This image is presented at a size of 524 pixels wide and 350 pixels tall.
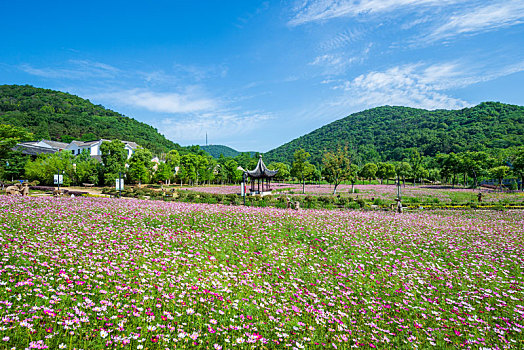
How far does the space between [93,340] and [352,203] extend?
2142cm

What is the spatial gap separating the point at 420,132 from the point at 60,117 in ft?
533

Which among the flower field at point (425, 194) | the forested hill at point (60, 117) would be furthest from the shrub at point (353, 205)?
the forested hill at point (60, 117)

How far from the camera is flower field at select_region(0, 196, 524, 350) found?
3.49m

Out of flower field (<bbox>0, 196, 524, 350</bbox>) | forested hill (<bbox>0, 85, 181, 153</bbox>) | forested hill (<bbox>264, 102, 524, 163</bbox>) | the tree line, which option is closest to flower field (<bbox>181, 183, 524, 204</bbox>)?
the tree line

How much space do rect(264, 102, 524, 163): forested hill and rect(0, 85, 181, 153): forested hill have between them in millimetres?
80958

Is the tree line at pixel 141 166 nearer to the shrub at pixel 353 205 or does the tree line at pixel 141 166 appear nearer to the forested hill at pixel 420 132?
the shrub at pixel 353 205

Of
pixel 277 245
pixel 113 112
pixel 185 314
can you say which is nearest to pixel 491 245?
pixel 277 245

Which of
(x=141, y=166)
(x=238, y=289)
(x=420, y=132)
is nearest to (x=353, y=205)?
(x=238, y=289)

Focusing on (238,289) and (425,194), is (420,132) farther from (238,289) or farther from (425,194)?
(238,289)

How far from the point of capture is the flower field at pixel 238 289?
349 cm

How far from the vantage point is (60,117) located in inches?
4058

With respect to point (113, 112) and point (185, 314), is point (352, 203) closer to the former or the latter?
point (185, 314)

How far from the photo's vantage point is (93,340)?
3.12 meters

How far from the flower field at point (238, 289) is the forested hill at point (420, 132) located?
72408 mm
